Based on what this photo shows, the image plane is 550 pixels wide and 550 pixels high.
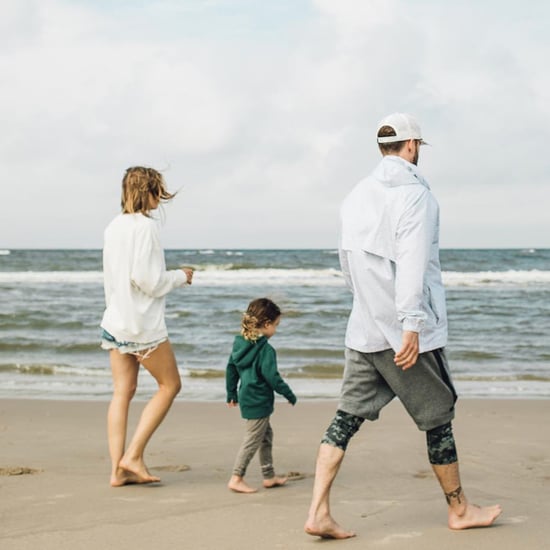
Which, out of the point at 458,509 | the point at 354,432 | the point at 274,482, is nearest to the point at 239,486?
the point at 274,482

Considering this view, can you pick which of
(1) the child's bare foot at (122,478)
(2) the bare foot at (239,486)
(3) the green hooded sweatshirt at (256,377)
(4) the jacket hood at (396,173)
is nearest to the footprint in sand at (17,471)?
(1) the child's bare foot at (122,478)

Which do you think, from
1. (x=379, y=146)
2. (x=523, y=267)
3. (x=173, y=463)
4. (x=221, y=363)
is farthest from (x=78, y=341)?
(x=523, y=267)

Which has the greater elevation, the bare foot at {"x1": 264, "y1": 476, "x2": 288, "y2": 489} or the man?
the man

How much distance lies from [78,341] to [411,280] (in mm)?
10193

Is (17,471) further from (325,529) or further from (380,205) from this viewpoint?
(380,205)

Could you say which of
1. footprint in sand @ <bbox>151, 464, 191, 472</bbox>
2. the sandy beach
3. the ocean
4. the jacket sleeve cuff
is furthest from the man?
the ocean

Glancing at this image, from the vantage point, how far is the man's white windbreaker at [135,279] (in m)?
4.54

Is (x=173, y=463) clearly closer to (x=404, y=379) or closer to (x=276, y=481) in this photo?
(x=276, y=481)

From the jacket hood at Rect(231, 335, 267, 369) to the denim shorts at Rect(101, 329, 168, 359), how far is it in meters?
0.40

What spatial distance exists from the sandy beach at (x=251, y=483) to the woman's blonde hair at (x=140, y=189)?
1517mm

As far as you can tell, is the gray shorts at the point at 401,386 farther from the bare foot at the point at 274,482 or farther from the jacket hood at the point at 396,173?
the bare foot at the point at 274,482

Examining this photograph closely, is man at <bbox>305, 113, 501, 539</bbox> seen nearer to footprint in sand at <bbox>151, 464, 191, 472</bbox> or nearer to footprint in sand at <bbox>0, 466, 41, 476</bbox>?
footprint in sand at <bbox>151, 464, 191, 472</bbox>

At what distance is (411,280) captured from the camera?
3363mm

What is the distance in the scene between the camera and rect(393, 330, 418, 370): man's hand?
11.0ft
